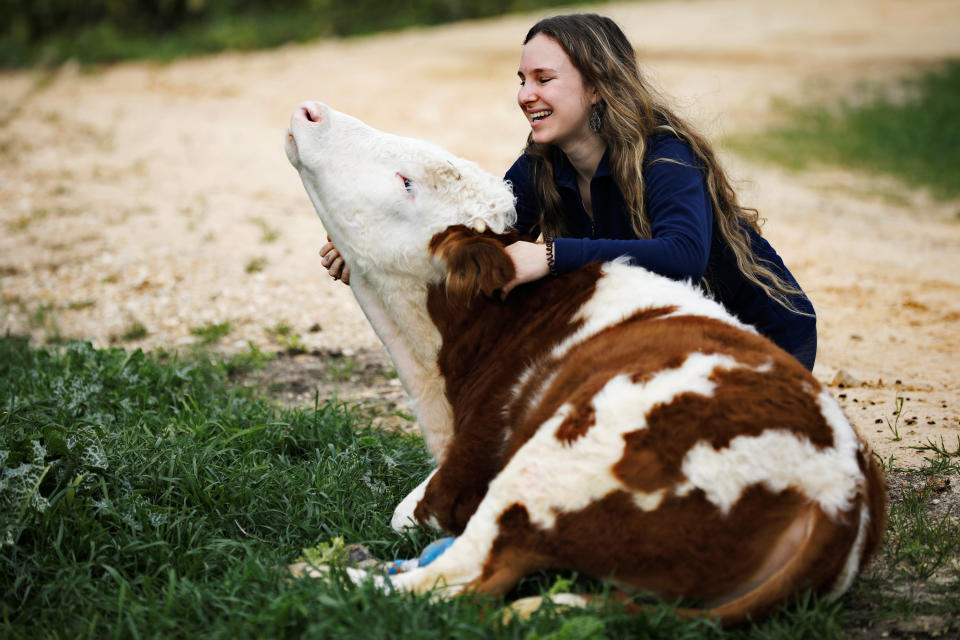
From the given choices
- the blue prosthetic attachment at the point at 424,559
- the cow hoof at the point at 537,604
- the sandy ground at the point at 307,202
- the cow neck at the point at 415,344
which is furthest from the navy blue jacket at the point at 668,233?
the cow hoof at the point at 537,604

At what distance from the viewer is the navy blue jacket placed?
2996mm

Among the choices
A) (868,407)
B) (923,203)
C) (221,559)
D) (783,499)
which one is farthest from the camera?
(923,203)

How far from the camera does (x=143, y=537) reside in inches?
117

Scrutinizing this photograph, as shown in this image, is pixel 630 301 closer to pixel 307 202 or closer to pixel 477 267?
pixel 477 267

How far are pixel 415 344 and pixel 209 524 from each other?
951mm

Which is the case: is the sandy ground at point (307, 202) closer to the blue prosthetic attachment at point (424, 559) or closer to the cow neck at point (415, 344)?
the cow neck at point (415, 344)

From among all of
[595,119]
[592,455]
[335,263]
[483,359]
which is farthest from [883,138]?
[592,455]

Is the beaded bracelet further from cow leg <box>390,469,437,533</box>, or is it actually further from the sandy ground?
the sandy ground

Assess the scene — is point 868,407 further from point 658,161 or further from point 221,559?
point 221,559

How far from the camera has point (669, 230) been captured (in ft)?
10.1

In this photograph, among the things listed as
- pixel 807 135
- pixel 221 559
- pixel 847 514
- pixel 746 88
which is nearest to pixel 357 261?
pixel 221 559

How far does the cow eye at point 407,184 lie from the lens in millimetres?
3092

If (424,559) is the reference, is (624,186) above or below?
above

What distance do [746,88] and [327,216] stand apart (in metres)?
13.1
